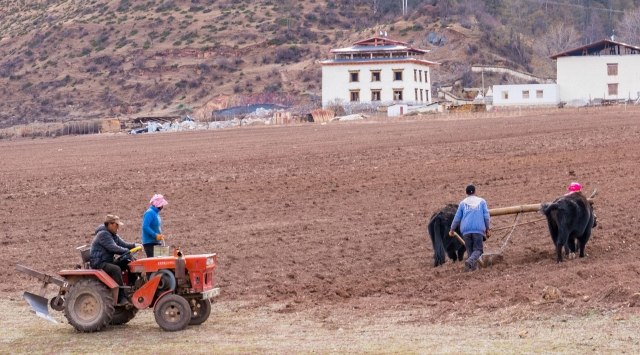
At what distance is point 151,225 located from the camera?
47.4 ft

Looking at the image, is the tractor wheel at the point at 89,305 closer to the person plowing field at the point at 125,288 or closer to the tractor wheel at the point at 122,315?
the person plowing field at the point at 125,288

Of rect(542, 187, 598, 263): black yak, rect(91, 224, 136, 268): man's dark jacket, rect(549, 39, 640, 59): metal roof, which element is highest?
rect(549, 39, 640, 59): metal roof

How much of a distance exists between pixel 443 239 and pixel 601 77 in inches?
2728

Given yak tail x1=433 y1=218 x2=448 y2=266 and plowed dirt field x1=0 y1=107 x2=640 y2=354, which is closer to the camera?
plowed dirt field x1=0 y1=107 x2=640 y2=354

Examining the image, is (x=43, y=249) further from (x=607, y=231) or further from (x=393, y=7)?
(x=393, y=7)

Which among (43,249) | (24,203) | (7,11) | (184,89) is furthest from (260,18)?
(43,249)

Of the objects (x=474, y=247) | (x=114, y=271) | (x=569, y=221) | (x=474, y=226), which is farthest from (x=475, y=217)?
(x=114, y=271)

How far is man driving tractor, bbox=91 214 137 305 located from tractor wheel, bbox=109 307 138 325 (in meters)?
0.27

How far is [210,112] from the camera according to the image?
90.8 m

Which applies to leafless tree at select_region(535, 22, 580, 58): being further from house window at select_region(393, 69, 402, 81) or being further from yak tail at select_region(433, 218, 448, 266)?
yak tail at select_region(433, 218, 448, 266)

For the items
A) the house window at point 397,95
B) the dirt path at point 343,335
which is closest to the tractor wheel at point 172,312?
the dirt path at point 343,335

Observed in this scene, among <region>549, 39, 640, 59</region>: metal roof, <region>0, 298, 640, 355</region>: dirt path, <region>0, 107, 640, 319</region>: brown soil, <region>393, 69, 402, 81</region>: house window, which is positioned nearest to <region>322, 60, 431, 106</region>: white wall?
<region>393, 69, 402, 81</region>: house window

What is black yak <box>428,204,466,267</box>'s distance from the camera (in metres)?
16.9

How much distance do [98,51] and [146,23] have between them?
365 inches
